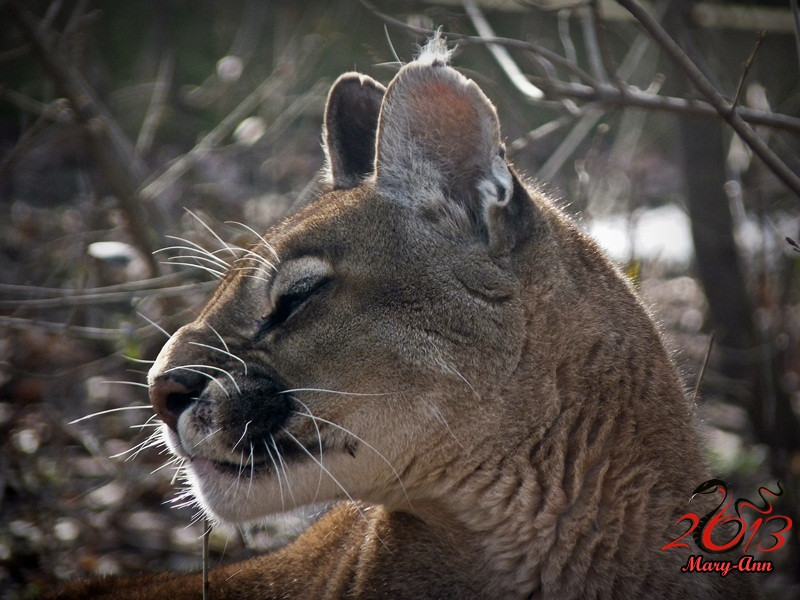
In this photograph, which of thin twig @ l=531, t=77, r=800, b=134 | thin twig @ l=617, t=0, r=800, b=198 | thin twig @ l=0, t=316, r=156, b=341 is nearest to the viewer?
thin twig @ l=617, t=0, r=800, b=198

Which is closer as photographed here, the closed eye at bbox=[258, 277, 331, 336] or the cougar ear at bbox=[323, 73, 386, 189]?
the closed eye at bbox=[258, 277, 331, 336]

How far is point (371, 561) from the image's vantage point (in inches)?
123

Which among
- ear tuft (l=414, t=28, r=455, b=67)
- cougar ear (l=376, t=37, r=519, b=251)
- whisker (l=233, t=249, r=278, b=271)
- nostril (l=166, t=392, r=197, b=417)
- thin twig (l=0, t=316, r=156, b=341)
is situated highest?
ear tuft (l=414, t=28, r=455, b=67)

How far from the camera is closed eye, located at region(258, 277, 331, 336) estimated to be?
10.00 ft

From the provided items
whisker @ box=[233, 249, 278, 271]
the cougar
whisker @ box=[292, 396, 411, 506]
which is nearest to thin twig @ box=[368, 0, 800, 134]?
the cougar

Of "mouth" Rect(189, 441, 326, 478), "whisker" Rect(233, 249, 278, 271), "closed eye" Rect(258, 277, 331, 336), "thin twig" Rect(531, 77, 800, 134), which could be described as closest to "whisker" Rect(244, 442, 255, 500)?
"mouth" Rect(189, 441, 326, 478)

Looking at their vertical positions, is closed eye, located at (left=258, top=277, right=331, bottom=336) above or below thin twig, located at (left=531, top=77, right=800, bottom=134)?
below

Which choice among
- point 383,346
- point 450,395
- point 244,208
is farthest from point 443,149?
point 244,208

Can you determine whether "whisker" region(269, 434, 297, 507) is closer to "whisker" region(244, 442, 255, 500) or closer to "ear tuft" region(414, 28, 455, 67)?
"whisker" region(244, 442, 255, 500)

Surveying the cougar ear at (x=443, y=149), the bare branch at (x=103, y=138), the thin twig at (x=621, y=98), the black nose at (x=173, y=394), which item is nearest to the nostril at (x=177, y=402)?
the black nose at (x=173, y=394)

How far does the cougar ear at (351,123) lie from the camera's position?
3.71m

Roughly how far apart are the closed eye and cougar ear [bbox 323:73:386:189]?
30.0 inches

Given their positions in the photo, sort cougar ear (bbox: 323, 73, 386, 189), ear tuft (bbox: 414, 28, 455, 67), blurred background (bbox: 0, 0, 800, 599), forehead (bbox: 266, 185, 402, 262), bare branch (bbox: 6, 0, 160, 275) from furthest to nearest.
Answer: bare branch (bbox: 6, 0, 160, 275) < blurred background (bbox: 0, 0, 800, 599) < cougar ear (bbox: 323, 73, 386, 189) < forehead (bbox: 266, 185, 402, 262) < ear tuft (bbox: 414, 28, 455, 67)

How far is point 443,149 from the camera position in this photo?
3.09m
